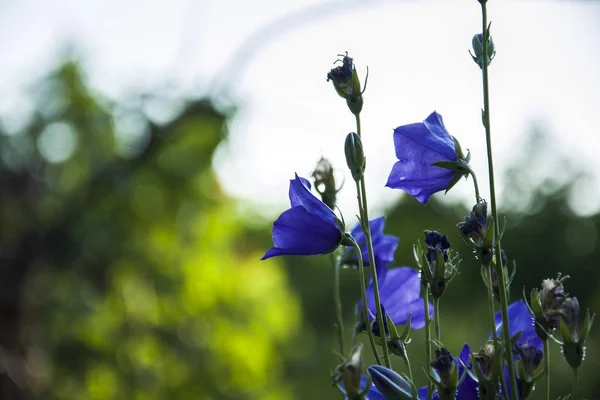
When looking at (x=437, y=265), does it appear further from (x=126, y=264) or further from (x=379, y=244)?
(x=126, y=264)

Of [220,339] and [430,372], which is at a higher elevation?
[430,372]

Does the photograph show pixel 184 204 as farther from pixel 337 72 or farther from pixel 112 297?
pixel 337 72

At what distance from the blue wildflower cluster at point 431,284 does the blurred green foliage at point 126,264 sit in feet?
6.97

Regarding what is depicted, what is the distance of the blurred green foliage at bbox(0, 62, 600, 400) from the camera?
265cm

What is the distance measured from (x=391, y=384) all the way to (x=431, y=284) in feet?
0.24

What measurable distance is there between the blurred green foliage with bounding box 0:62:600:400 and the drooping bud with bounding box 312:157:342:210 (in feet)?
6.70

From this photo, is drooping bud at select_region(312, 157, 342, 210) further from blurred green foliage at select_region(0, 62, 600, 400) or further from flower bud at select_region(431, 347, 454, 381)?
blurred green foliage at select_region(0, 62, 600, 400)

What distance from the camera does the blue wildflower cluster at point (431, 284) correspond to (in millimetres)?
305

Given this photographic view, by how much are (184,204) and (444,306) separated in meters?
3.66

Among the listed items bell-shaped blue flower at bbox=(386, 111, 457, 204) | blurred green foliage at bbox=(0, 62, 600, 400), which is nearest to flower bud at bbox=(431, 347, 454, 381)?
bell-shaped blue flower at bbox=(386, 111, 457, 204)

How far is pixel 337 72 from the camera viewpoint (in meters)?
0.40

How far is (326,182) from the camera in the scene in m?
0.47

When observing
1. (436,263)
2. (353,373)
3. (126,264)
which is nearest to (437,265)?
(436,263)

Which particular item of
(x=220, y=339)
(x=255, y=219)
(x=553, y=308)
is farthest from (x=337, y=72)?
(x=255, y=219)
